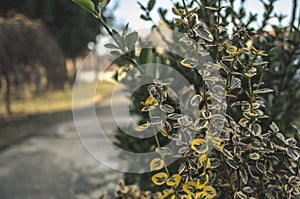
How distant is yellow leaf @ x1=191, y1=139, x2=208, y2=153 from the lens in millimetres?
886

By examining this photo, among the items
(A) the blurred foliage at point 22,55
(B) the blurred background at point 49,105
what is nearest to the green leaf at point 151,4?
(B) the blurred background at point 49,105

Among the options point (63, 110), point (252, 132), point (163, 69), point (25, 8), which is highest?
point (25, 8)

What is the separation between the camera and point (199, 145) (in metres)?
0.90

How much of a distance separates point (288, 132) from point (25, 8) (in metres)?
9.08

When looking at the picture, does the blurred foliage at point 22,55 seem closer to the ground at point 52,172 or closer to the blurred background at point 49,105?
the blurred background at point 49,105

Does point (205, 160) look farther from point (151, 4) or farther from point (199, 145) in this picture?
point (151, 4)

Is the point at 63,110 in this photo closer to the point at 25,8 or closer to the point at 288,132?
the point at 25,8

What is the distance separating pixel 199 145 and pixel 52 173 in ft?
8.09

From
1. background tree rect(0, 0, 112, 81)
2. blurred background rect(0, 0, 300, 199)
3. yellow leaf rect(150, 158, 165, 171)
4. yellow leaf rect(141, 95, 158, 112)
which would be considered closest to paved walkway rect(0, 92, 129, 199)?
blurred background rect(0, 0, 300, 199)

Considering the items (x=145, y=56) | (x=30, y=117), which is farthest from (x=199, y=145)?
(x=30, y=117)

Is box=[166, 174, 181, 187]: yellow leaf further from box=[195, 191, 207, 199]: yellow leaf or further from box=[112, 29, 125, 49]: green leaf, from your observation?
box=[112, 29, 125, 49]: green leaf

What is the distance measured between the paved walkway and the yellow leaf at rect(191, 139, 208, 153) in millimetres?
1662

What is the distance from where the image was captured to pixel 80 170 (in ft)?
10.3

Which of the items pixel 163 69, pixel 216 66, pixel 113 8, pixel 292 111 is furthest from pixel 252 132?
pixel 113 8
